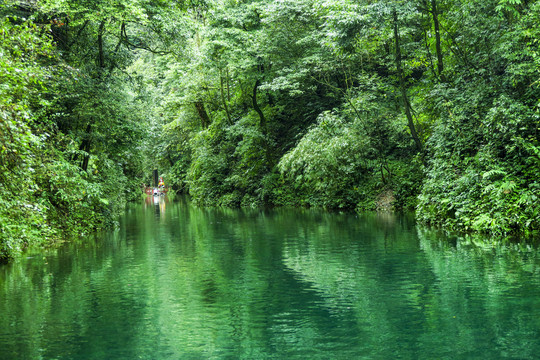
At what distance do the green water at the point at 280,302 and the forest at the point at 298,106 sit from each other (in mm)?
2091

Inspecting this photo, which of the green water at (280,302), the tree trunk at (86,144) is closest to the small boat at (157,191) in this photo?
the tree trunk at (86,144)

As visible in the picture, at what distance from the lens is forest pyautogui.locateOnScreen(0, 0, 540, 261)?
12125 mm

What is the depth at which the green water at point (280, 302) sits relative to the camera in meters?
5.38

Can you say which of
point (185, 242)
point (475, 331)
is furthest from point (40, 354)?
point (185, 242)

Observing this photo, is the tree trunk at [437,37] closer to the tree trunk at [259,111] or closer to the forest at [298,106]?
the forest at [298,106]

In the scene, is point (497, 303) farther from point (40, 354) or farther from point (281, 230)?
point (281, 230)

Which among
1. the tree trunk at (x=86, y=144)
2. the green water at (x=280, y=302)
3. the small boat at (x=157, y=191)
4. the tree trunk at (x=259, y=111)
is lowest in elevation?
the green water at (x=280, y=302)

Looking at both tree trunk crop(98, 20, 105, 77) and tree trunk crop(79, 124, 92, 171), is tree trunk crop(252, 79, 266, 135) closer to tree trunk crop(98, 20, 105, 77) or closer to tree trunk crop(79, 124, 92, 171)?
tree trunk crop(98, 20, 105, 77)

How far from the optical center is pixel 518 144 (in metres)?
12.7

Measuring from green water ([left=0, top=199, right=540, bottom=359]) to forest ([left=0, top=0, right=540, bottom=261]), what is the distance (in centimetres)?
209

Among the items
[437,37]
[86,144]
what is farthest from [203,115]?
[437,37]

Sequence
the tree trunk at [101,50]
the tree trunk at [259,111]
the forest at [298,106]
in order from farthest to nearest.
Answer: the tree trunk at [259,111]
the tree trunk at [101,50]
the forest at [298,106]

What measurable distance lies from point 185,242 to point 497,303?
955 cm

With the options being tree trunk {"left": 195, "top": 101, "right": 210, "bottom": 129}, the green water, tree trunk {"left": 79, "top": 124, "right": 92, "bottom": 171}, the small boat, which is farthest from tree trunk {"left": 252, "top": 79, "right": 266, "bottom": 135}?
the small boat
